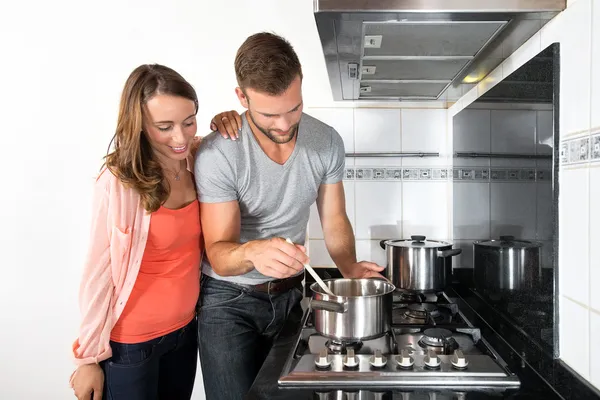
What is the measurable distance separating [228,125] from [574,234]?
33.1 inches

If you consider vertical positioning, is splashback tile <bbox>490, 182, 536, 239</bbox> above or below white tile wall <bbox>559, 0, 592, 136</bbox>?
below

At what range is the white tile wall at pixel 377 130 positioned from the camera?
1839 mm

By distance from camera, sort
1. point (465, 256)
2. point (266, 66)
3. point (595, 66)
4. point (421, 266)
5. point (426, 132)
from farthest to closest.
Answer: point (426, 132) → point (465, 256) → point (421, 266) → point (266, 66) → point (595, 66)

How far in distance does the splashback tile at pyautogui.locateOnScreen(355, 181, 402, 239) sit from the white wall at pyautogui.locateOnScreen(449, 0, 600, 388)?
1005 mm

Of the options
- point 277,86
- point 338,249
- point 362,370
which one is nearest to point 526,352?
point 362,370

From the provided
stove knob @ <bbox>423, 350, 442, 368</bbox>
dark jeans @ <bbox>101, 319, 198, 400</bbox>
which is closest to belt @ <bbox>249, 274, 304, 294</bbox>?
dark jeans @ <bbox>101, 319, 198, 400</bbox>

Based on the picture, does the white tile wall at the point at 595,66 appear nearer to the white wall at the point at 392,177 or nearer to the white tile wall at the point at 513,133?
the white tile wall at the point at 513,133

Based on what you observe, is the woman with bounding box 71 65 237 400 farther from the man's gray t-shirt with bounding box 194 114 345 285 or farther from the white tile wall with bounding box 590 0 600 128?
the white tile wall with bounding box 590 0 600 128

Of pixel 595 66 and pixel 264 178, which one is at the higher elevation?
pixel 595 66

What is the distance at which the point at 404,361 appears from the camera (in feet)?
2.94

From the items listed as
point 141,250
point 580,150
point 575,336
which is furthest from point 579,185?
point 141,250

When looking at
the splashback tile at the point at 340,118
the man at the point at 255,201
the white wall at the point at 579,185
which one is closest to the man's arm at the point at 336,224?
the man at the point at 255,201

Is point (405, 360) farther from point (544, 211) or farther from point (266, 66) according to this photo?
point (266, 66)

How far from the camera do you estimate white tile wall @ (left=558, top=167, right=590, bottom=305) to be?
762mm
